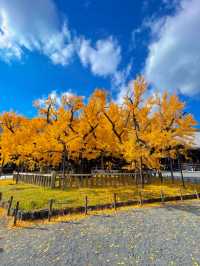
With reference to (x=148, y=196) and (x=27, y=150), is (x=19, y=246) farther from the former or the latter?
(x=27, y=150)

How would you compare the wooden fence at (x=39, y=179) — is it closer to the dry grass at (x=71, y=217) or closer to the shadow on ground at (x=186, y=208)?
the dry grass at (x=71, y=217)

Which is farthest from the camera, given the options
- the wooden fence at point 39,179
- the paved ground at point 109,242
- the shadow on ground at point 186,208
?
the wooden fence at point 39,179

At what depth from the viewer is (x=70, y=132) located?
18.6 meters

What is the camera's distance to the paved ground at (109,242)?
5.42 meters

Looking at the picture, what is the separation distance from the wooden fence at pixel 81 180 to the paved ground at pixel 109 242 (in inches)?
246

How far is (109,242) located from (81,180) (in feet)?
30.9

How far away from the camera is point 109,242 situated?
657 cm

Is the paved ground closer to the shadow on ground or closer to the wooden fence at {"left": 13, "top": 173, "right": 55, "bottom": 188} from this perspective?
the shadow on ground

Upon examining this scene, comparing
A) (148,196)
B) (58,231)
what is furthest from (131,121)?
(58,231)

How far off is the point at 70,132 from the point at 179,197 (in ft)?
34.5

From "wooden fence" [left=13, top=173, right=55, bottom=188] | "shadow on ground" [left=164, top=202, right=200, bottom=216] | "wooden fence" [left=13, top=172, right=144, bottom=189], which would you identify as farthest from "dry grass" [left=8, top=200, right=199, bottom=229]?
"wooden fence" [left=13, top=173, right=55, bottom=188]

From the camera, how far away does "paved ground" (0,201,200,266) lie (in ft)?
17.8

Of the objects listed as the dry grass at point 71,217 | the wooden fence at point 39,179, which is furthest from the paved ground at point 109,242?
the wooden fence at point 39,179

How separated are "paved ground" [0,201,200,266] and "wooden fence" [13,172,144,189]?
6256 millimetres
